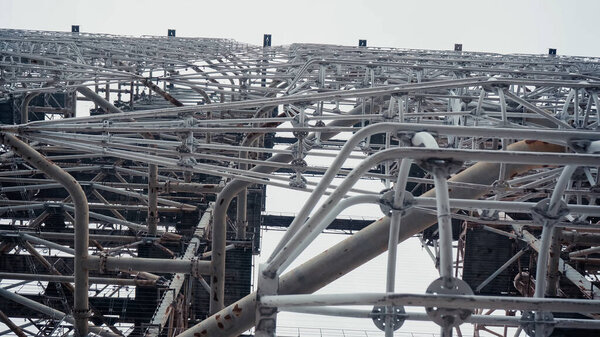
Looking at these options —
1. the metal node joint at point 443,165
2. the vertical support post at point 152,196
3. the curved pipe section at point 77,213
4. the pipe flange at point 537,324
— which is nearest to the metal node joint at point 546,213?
the pipe flange at point 537,324

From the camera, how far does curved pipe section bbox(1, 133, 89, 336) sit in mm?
10297

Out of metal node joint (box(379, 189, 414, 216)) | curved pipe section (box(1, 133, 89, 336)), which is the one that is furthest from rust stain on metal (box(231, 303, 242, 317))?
curved pipe section (box(1, 133, 89, 336))

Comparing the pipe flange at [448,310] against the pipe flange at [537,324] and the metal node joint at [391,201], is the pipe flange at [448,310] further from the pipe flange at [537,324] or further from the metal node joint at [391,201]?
the metal node joint at [391,201]

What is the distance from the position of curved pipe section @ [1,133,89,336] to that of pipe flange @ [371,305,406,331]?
6.04 m

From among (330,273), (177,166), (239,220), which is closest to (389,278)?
(330,273)

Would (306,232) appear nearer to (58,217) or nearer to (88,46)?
(58,217)

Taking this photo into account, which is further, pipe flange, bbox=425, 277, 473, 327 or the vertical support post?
the vertical support post

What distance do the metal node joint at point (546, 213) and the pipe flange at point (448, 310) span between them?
1.38 metres

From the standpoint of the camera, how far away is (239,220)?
16.0m

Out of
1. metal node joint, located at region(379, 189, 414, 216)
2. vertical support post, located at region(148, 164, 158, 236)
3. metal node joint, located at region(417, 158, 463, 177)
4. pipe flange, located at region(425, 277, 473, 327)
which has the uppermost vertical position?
metal node joint, located at region(417, 158, 463, 177)

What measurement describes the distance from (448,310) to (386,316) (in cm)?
91

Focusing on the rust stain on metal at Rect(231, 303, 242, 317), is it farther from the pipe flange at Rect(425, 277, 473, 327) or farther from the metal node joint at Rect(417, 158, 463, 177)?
the metal node joint at Rect(417, 158, 463, 177)

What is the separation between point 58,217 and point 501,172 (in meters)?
13.8

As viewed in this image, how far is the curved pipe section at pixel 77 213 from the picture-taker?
10297 mm
